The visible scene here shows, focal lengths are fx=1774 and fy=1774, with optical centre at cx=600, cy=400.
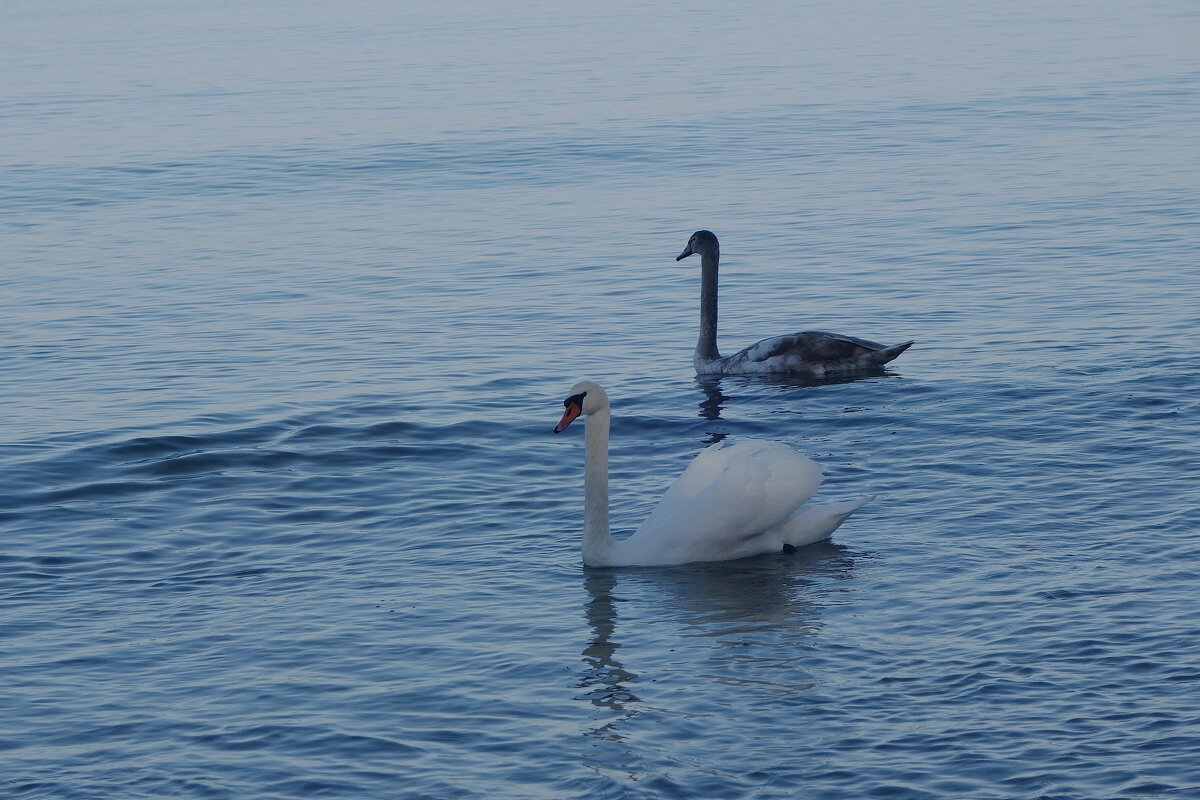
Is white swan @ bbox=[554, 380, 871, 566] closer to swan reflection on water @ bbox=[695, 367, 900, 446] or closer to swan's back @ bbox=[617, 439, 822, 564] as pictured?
swan's back @ bbox=[617, 439, 822, 564]

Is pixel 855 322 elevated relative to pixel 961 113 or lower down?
lower down

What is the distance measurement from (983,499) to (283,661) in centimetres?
524

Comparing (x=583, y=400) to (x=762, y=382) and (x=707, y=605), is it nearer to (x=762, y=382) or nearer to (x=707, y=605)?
(x=707, y=605)

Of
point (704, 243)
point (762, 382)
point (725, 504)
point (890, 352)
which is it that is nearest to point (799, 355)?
point (762, 382)

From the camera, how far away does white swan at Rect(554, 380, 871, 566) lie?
11.5m

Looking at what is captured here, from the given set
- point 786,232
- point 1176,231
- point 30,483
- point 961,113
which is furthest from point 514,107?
point 30,483

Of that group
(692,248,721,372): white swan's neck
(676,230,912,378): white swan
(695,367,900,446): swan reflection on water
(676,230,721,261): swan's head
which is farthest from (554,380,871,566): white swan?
(676,230,721,261): swan's head

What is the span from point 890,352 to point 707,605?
6542 mm

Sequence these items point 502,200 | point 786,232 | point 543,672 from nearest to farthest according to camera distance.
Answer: point 543,672 → point 786,232 → point 502,200

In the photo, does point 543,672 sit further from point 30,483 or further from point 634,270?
point 634,270

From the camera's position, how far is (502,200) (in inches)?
1134

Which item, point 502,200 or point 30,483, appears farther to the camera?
point 502,200

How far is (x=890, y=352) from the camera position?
16875 millimetres

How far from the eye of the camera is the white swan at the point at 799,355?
666 inches
